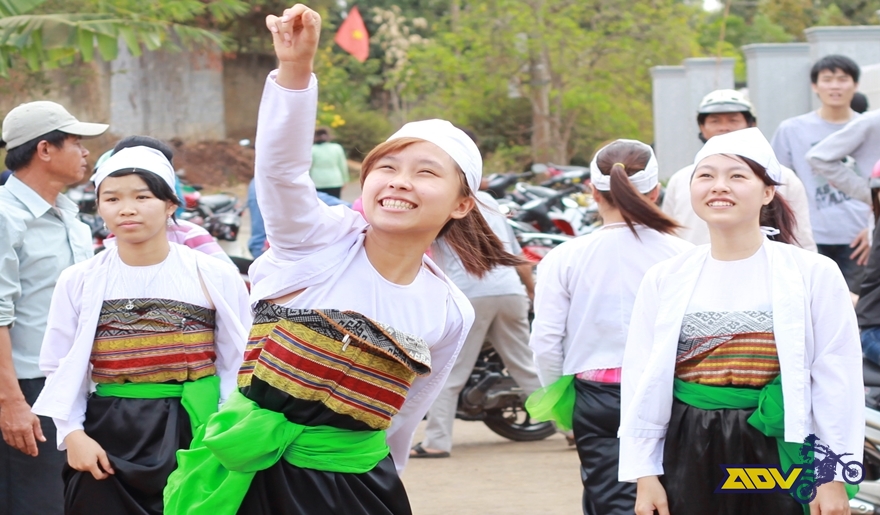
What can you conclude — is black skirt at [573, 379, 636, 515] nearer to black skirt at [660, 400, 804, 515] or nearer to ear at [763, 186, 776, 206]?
black skirt at [660, 400, 804, 515]

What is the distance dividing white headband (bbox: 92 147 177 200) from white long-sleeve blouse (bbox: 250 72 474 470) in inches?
53.6

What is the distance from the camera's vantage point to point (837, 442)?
3264 millimetres

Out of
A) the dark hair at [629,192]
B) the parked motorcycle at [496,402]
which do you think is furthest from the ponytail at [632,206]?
the parked motorcycle at [496,402]

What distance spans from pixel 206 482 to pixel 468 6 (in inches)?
908

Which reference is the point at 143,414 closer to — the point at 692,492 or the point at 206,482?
the point at 206,482

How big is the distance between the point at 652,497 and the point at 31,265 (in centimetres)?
258

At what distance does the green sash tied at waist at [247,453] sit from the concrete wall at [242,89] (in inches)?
1041

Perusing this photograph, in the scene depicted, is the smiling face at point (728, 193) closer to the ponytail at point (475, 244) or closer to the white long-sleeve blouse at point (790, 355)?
the white long-sleeve blouse at point (790, 355)

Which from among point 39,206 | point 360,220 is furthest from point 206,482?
point 39,206

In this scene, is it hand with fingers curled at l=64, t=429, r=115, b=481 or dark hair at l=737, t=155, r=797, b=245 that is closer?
hand with fingers curled at l=64, t=429, r=115, b=481

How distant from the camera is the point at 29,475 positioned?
456cm

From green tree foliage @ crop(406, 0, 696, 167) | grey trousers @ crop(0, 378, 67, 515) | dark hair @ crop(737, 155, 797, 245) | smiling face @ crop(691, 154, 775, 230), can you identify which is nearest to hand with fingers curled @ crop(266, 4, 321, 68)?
smiling face @ crop(691, 154, 775, 230)

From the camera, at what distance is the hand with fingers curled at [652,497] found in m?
3.49

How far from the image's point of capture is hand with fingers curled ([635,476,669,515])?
11.5 feet
